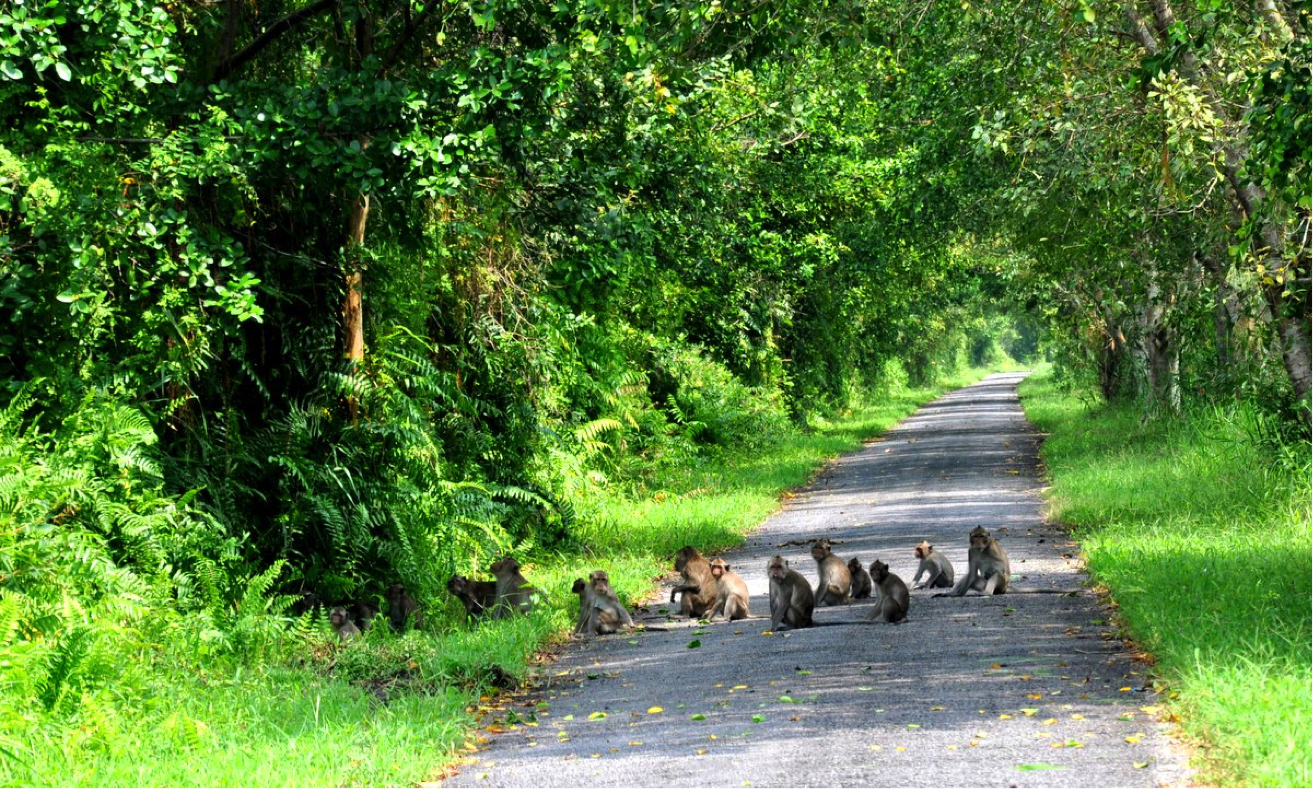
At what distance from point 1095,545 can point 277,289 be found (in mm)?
8341

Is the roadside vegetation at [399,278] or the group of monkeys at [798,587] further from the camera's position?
the group of monkeys at [798,587]

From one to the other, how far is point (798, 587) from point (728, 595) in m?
1.05

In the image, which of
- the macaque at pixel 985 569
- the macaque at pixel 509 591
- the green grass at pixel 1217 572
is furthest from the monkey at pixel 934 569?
the macaque at pixel 509 591

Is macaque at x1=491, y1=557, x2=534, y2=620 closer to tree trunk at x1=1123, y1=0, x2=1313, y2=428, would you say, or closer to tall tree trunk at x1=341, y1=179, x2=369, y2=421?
tall tree trunk at x1=341, y1=179, x2=369, y2=421

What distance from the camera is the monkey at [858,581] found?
13.3m

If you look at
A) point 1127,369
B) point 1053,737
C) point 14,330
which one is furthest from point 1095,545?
point 1127,369

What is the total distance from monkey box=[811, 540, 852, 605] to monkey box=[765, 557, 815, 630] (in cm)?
137

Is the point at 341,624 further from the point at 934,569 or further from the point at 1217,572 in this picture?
the point at 1217,572

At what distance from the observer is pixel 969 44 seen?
1859 centimetres

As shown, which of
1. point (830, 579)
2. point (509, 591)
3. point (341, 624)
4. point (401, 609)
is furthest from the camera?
point (830, 579)

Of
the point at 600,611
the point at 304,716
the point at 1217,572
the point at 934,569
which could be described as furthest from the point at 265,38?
the point at 1217,572

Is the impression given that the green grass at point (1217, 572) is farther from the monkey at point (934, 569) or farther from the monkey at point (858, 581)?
the monkey at point (858, 581)

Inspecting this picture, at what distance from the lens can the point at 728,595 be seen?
12477mm

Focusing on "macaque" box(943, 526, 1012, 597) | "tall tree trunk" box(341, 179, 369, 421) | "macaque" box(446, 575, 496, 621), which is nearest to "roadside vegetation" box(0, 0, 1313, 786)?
"tall tree trunk" box(341, 179, 369, 421)
